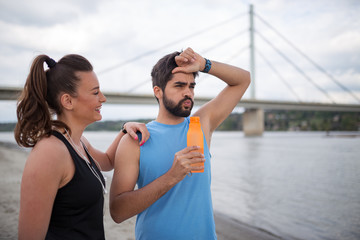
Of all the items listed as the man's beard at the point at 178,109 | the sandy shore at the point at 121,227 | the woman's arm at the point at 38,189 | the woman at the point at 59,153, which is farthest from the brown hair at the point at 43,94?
the sandy shore at the point at 121,227

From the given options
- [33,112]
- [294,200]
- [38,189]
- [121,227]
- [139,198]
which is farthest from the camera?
[294,200]

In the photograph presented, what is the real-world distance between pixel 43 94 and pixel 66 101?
124mm

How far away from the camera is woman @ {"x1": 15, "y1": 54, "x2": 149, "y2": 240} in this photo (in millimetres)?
1115

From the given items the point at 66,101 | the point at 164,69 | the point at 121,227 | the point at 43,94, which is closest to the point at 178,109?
the point at 164,69

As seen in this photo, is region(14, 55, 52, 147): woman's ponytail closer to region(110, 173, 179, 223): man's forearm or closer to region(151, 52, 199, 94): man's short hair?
region(110, 173, 179, 223): man's forearm

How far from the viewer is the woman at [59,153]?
1115 millimetres

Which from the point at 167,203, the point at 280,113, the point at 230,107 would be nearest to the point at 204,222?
the point at 167,203

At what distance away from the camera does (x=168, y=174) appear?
4.27 ft

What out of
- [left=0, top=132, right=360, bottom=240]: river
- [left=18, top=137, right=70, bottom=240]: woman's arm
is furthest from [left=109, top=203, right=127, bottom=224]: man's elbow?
[left=0, top=132, right=360, bottom=240]: river

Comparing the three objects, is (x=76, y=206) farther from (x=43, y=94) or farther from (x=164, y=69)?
(x=164, y=69)

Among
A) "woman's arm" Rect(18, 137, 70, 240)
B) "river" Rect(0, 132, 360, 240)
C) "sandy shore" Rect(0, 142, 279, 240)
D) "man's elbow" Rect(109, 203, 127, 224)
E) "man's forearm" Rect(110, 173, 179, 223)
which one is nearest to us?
"woman's arm" Rect(18, 137, 70, 240)

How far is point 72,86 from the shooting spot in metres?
1.40

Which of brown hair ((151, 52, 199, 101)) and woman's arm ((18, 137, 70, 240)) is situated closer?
woman's arm ((18, 137, 70, 240))

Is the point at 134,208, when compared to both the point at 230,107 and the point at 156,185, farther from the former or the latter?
the point at 230,107
